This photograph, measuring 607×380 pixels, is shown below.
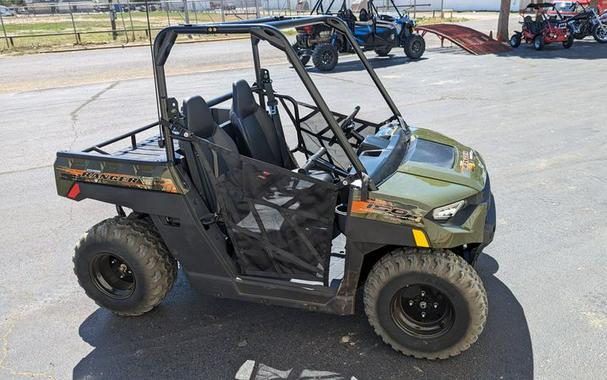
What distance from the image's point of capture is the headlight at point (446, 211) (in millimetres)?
2783

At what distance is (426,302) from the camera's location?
3.00 meters

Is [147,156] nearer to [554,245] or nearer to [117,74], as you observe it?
[554,245]

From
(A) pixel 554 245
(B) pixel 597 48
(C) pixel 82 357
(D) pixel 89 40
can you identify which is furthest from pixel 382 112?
(D) pixel 89 40

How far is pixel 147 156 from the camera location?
11.1 feet

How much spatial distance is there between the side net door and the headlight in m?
0.58

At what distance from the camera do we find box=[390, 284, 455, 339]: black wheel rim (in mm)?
2959

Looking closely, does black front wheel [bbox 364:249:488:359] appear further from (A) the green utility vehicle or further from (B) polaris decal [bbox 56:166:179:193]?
(B) polaris decal [bbox 56:166:179:193]

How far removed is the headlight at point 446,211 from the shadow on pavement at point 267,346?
900 mm

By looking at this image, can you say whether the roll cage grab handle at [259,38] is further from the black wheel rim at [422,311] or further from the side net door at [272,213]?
the black wheel rim at [422,311]

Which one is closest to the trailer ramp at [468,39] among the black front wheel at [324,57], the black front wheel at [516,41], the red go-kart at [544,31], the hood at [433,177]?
the black front wheel at [516,41]

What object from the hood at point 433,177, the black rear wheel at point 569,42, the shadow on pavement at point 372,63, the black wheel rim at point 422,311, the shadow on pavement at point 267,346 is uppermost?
the hood at point 433,177

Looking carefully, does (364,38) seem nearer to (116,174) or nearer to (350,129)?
(350,129)

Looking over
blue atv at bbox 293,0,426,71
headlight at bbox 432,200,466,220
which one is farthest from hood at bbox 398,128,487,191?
blue atv at bbox 293,0,426,71

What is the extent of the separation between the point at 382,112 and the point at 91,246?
6.86m
